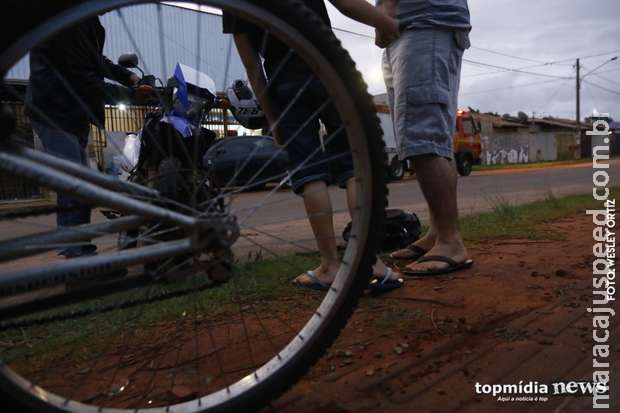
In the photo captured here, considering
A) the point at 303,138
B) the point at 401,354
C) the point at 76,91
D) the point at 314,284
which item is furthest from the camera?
the point at 76,91

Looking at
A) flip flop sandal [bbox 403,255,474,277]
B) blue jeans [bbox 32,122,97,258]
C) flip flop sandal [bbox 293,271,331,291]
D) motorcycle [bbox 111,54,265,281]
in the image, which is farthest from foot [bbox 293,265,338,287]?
blue jeans [bbox 32,122,97,258]

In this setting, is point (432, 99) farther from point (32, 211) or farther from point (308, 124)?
point (32, 211)

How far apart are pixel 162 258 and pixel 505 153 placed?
37.0 metres

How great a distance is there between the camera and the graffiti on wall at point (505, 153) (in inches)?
1336

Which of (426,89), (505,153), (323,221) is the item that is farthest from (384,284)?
(505,153)

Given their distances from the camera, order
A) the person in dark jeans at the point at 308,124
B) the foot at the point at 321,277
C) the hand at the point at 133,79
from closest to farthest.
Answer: the person in dark jeans at the point at 308,124
the foot at the point at 321,277
the hand at the point at 133,79

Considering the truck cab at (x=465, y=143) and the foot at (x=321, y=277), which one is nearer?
the foot at (x=321, y=277)

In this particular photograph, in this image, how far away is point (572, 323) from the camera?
2023 millimetres

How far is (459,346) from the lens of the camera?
185 cm

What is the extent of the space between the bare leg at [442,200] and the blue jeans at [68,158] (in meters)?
1.65

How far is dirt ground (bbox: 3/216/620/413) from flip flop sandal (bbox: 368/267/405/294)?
0.04 meters

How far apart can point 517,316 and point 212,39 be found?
1.57 metres

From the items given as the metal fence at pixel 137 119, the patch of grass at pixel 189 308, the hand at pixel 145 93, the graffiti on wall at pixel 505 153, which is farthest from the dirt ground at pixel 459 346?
the graffiti on wall at pixel 505 153

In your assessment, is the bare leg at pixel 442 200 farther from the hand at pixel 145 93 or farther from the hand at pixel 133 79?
the hand at pixel 133 79
